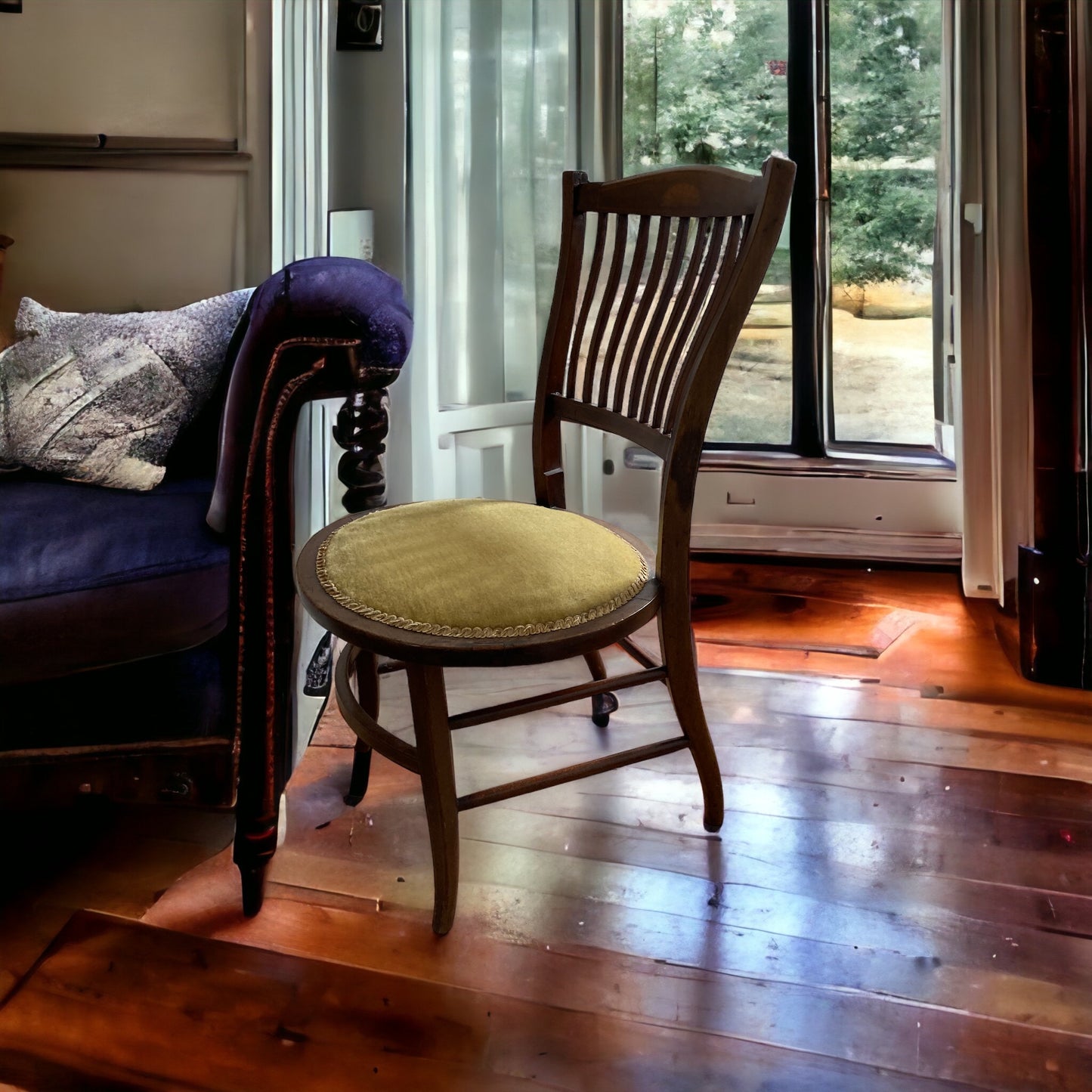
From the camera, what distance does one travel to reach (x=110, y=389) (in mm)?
1369

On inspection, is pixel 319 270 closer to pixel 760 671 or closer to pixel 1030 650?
pixel 760 671

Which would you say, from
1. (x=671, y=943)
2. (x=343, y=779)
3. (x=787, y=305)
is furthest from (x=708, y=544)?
(x=671, y=943)

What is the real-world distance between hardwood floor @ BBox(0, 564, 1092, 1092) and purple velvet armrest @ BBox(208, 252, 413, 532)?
1.73 ft

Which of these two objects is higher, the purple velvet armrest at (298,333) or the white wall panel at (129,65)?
the white wall panel at (129,65)

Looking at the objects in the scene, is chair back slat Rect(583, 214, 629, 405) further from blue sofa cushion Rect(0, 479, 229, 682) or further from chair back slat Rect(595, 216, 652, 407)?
blue sofa cushion Rect(0, 479, 229, 682)

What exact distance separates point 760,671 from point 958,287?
95 cm

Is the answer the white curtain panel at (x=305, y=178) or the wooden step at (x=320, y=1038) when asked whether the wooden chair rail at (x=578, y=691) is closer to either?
the wooden step at (x=320, y=1038)

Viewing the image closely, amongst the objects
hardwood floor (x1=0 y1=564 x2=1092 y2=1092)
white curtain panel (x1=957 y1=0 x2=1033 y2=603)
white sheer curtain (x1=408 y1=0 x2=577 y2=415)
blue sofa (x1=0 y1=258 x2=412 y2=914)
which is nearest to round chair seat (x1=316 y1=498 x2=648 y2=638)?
blue sofa (x1=0 y1=258 x2=412 y2=914)

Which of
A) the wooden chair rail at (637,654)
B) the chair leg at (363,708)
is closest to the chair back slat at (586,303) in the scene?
the wooden chair rail at (637,654)

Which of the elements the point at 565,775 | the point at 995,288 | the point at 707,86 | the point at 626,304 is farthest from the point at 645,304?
the point at 707,86

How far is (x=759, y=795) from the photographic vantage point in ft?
5.10

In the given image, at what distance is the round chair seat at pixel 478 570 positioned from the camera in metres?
1.10

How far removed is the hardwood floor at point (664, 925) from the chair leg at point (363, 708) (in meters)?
0.03

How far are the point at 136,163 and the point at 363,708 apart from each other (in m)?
1.00
